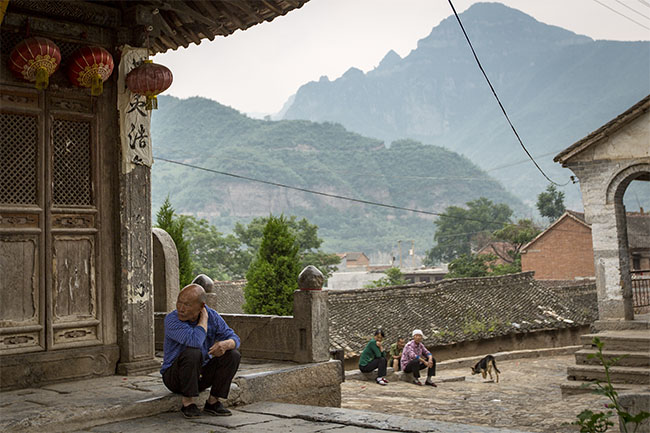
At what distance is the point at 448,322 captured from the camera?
23156 mm

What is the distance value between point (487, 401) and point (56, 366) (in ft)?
26.6

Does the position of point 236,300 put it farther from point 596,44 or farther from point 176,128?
point 596,44

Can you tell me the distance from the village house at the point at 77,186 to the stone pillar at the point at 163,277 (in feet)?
4.42

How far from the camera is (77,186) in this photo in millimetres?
6684

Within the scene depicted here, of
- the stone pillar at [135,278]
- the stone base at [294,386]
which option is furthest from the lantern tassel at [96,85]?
the stone base at [294,386]

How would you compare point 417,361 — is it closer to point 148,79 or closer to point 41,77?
point 148,79

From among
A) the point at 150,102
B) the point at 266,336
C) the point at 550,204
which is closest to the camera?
the point at 150,102

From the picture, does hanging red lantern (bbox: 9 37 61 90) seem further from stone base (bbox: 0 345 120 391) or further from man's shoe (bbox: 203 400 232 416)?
man's shoe (bbox: 203 400 232 416)

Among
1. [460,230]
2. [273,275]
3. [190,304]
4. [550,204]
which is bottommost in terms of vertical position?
[190,304]

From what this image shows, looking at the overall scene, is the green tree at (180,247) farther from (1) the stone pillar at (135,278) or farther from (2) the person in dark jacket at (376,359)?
(1) the stone pillar at (135,278)

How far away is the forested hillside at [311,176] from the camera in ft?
388

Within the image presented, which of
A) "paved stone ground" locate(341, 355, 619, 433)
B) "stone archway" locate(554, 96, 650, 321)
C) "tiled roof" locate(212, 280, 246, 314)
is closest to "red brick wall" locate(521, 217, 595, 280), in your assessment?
"tiled roof" locate(212, 280, 246, 314)

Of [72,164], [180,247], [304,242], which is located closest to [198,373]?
[72,164]

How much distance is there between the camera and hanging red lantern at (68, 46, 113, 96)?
6.38 meters
